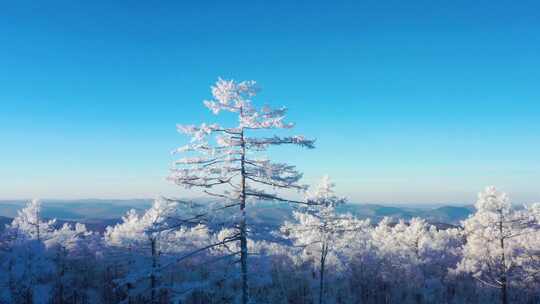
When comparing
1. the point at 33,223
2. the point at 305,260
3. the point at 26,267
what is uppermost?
the point at 33,223

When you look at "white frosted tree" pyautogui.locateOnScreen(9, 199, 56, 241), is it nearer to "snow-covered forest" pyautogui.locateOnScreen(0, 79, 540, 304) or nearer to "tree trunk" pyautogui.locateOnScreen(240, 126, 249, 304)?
"snow-covered forest" pyautogui.locateOnScreen(0, 79, 540, 304)

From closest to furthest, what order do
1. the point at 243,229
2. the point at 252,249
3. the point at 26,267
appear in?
the point at 243,229
the point at 26,267
the point at 252,249

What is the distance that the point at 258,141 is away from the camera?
49.3ft

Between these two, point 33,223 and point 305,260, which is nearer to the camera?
point 33,223

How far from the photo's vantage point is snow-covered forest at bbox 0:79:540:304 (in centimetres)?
1485

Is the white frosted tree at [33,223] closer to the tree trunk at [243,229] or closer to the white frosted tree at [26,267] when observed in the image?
the white frosted tree at [26,267]

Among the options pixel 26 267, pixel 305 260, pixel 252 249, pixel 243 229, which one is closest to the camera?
pixel 243 229

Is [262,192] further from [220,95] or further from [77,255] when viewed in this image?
[77,255]

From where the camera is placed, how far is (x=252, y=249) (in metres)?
45.9

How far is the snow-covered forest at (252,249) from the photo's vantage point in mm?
14852

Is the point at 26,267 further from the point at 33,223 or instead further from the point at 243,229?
the point at 243,229

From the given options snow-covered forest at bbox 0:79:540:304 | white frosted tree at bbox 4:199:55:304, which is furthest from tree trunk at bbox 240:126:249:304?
white frosted tree at bbox 4:199:55:304

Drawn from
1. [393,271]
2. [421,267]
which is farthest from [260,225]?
[421,267]

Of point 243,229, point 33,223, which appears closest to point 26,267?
point 33,223
